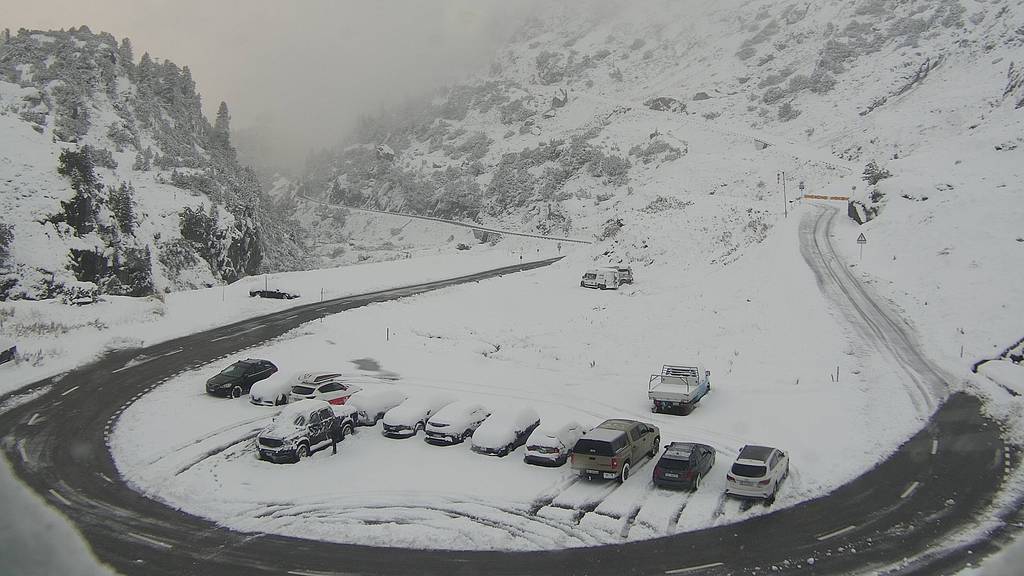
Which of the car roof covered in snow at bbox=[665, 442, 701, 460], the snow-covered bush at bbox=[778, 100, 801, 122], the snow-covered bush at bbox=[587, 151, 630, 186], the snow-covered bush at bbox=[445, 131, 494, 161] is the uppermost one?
the snow-covered bush at bbox=[778, 100, 801, 122]

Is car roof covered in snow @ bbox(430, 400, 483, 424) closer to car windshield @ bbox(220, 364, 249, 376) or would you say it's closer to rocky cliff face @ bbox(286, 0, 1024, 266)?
car windshield @ bbox(220, 364, 249, 376)

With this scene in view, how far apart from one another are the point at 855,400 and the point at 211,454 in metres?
23.5

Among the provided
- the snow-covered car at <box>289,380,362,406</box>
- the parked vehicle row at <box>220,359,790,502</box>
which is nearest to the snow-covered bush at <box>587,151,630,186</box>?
the parked vehicle row at <box>220,359,790,502</box>

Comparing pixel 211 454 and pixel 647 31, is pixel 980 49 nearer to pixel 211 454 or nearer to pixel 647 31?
pixel 647 31

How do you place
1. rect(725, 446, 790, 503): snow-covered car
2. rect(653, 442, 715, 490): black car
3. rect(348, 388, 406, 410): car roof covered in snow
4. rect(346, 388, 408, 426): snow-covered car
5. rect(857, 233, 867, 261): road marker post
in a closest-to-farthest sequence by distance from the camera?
rect(725, 446, 790, 503): snow-covered car → rect(653, 442, 715, 490): black car → rect(346, 388, 408, 426): snow-covered car → rect(348, 388, 406, 410): car roof covered in snow → rect(857, 233, 867, 261): road marker post

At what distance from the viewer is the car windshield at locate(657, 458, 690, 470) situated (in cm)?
1856

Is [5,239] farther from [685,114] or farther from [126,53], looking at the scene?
[685,114]

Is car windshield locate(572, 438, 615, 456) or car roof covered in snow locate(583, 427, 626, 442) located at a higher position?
car roof covered in snow locate(583, 427, 626, 442)

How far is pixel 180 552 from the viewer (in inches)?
604

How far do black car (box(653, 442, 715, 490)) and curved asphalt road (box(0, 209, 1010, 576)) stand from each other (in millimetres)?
2228

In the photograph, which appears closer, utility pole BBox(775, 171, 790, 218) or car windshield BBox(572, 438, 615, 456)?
car windshield BBox(572, 438, 615, 456)

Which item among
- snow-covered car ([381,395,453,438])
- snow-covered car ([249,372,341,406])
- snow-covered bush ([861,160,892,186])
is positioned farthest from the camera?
snow-covered bush ([861,160,892,186])

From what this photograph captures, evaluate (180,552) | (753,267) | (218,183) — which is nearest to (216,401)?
(180,552)

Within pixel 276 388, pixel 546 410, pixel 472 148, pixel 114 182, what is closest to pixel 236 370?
pixel 276 388
